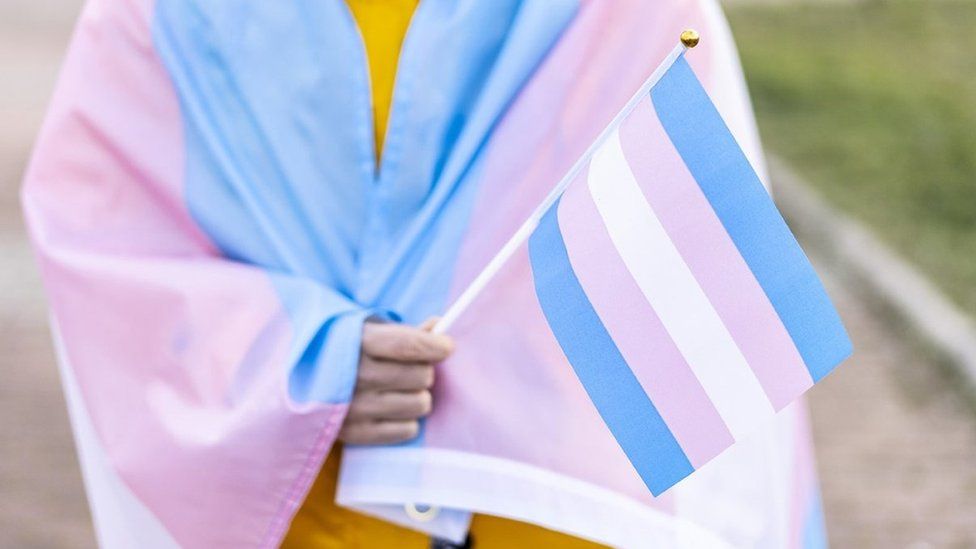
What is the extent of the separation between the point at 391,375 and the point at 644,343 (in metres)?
0.38

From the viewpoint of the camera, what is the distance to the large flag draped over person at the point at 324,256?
1.69 meters

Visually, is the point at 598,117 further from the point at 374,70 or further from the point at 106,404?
the point at 106,404

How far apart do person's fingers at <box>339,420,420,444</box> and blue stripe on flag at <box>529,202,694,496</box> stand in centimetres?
29

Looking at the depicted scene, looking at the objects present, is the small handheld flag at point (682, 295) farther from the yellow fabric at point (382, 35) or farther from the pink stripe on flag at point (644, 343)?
the yellow fabric at point (382, 35)

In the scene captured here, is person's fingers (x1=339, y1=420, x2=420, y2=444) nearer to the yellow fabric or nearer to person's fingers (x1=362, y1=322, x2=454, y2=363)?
person's fingers (x1=362, y1=322, x2=454, y2=363)

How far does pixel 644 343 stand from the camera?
1.45 m

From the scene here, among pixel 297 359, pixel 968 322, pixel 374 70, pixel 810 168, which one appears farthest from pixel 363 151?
pixel 810 168

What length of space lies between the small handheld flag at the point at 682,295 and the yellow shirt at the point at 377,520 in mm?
379

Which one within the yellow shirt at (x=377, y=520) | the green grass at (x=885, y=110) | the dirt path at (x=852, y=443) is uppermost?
the yellow shirt at (x=377, y=520)

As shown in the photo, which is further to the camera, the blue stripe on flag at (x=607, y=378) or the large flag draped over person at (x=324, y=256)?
the large flag draped over person at (x=324, y=256)

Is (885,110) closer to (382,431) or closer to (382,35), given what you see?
(382,35)

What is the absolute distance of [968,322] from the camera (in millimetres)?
4977

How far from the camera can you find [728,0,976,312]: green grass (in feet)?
19.8

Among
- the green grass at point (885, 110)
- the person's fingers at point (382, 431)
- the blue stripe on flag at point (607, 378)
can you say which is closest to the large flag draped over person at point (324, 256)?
the person's fingers at point (382, 431)
